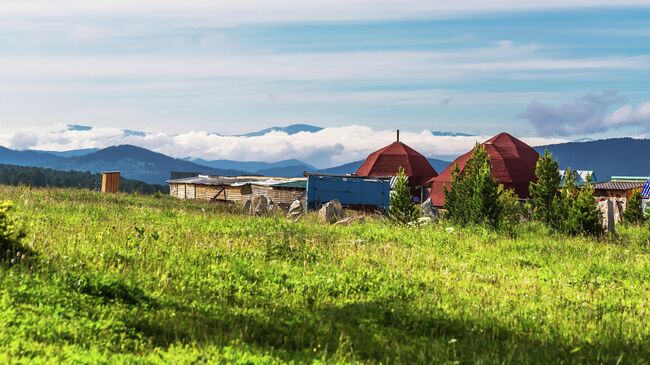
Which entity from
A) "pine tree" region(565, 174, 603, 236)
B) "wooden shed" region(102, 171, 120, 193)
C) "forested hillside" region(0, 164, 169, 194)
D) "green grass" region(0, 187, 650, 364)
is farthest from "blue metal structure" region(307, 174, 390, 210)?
"forested hillside" region(0, 164, 169, 194)

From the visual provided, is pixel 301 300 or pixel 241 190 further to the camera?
pixel 241 190

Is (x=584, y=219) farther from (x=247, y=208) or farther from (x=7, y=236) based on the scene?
(x=7, y=236)

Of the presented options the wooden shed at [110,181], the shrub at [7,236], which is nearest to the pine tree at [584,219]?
the shrub at [7,236]

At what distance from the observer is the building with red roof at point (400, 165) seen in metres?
66.8

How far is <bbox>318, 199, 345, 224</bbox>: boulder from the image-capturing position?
82.3ft

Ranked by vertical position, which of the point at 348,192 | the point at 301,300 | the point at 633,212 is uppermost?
the point at 348,192

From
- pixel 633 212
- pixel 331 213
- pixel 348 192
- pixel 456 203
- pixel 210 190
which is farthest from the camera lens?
pixel 210 190

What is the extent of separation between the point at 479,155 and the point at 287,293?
2598 centimetres

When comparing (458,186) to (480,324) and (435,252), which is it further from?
(480,324)

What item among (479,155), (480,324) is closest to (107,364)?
(480,324)

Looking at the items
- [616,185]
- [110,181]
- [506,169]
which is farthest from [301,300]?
[616,185]

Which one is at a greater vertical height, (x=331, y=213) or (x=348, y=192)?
(x=348, y=192)

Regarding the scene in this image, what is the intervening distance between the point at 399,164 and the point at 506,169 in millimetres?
12938

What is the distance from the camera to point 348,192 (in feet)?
126
